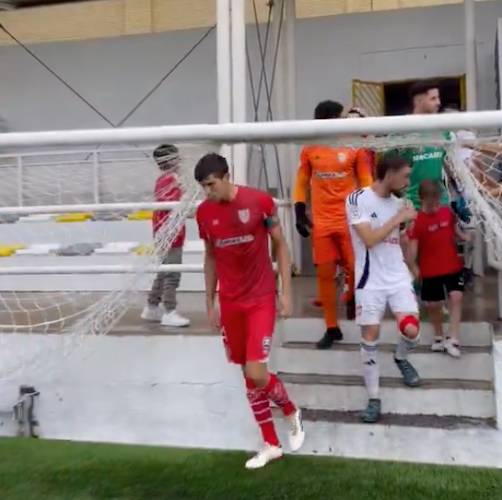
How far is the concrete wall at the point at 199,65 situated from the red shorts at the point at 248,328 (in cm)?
643

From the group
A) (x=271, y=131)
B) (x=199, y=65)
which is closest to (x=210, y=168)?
(x=271, y=131)

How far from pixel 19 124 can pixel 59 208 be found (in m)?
6.91

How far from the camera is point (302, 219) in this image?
597 cm

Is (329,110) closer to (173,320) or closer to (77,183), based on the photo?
(173,320)

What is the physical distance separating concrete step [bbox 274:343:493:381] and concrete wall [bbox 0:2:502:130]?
5508 millimetres

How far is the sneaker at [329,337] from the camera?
5.87 meters

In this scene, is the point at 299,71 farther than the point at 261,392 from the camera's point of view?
Yes

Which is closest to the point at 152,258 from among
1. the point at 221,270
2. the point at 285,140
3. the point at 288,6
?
the point at 221,270

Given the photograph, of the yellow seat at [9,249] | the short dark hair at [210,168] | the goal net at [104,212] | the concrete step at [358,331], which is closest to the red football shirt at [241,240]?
the short dark hair at [210,168]

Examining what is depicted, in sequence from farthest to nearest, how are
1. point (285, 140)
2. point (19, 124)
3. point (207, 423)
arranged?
1. point (19, 124)
2. point (207, 423)
3. point (285, 140)

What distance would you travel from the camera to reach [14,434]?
607cm

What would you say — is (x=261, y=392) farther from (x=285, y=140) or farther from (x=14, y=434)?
(x=14, y=434)

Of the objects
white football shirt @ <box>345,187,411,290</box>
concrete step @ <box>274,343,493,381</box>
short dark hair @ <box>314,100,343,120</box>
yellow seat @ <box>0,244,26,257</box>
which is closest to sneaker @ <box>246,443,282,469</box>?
concrete step @ <box>274,343,493,381</box>

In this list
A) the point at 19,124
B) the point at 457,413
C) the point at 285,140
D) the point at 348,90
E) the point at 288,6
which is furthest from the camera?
the point at 19,124
